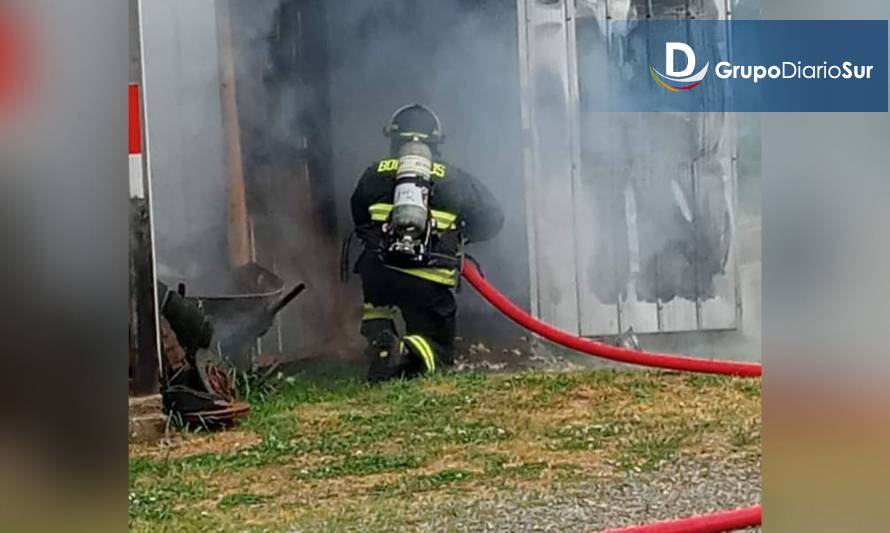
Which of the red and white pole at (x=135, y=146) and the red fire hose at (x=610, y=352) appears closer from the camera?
the red and white pole at (x=135, y=146)

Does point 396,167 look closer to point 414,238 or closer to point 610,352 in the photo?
point 414,238

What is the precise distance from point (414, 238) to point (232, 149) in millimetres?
488

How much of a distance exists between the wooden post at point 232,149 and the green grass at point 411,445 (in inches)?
14.0

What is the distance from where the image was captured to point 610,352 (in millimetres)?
2311

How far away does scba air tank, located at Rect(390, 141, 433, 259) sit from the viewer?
2.20 m

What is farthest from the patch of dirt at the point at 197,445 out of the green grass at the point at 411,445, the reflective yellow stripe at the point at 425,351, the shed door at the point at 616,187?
the shed door at the point at 616,187

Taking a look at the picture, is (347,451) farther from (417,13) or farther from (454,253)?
(417,13)

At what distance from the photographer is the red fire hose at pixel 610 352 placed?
228 cm

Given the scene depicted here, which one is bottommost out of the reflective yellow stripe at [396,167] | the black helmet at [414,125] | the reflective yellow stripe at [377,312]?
the reflective yellow stripe at [377,312]

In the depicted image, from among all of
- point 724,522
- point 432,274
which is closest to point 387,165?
point 432,274

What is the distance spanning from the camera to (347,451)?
222 centimetres

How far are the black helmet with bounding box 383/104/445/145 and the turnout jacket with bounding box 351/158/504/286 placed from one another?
0.06 metres

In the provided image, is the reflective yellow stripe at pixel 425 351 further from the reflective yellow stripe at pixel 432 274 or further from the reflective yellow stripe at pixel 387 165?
the reflective yellow stripe at pixel 387 165

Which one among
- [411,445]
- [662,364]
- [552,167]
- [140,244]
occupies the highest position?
[552,167]
